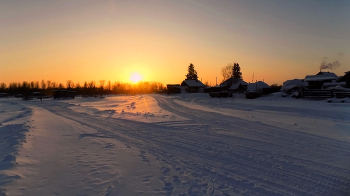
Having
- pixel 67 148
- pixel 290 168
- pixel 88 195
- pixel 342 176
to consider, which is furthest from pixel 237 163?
pixel 67 148

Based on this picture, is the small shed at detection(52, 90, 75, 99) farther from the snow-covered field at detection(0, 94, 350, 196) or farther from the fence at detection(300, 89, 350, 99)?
the snow-covered field at detection(0, 94, 350, 196)

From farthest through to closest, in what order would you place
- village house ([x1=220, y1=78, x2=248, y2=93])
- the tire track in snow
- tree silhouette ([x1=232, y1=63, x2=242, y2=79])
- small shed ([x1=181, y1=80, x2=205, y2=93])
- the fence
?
tree silhouette ([x1=232, y1=63, x2=242, y2=79])
small shed ([x1=181, y1=80, x2=205, y2=93])
village house ([x1=220, y1=78, x2=248, y2=93])
the fence
the tire track in snow

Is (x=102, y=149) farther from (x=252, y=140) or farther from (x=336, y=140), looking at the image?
(x=336, y=140)

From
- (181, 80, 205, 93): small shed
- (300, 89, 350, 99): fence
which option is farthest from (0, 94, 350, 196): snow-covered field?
(181, 80, 205, 93): small shed

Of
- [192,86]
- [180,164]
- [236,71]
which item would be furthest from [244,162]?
[236,71]

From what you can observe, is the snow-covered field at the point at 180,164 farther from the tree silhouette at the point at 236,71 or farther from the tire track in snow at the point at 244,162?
the tree silhouette at the point at 236,71

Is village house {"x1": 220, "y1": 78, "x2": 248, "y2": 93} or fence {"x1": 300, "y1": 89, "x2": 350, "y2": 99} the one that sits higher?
village house {"x1": 220, "y1": 78, "x2": 248, "y2": 93}

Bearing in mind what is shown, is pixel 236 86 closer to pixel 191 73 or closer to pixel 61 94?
pixel 191 73

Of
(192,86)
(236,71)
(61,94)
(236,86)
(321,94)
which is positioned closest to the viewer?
(321,94)

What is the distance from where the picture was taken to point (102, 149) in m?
8.70

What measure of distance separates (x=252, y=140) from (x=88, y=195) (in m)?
6.79

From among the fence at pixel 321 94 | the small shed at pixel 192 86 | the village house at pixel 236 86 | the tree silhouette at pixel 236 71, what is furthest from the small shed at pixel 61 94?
the tree silhouette at pixel 236 71

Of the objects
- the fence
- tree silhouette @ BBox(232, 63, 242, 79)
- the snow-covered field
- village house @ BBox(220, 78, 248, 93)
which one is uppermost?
tree silhouette @ BBox(232, 63, 242, 79)

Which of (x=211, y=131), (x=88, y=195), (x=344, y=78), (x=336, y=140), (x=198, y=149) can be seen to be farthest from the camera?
(x=344, y=78)
